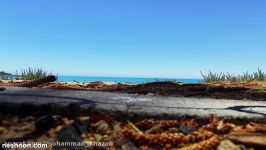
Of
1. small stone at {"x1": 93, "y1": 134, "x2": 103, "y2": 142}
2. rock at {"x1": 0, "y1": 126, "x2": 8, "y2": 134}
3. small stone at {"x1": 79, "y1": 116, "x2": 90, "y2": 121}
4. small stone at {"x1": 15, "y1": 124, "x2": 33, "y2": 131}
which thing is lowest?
small stone at {"x1": 93, "y1": 134, "x2": 103, "y2": 142}

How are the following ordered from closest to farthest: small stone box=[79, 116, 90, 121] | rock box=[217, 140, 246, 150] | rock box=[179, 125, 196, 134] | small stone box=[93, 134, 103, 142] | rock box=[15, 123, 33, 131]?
rock box=[217, 140, 246, 150] < small stone box=[93, 134, 103, 142] < rock box=[179, 125, 196, 134] < rock box=[15, 123, 33, 131] < small stone box=[79, 116, 90, 121]

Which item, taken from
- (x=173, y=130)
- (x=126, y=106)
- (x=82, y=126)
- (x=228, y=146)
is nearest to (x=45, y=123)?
(x=82, y=126)

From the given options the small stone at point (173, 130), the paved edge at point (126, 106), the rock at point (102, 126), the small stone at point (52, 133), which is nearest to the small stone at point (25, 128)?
the small stone at point (52, 133)

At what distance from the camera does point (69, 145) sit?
257 centimetres

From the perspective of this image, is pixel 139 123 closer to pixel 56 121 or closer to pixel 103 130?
pixel 103 130

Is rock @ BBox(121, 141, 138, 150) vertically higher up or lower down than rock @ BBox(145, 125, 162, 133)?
lower down

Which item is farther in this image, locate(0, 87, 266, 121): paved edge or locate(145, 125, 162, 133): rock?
locate(0, 87, 266, 121): paved edge

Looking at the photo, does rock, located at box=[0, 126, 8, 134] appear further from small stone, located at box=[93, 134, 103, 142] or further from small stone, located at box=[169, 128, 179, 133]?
small stone, located at box=[169, 128, 179, 133]

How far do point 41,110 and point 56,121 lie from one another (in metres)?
0.27

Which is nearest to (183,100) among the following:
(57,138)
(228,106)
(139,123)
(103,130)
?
(228,106)

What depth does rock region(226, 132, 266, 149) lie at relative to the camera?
2510mm

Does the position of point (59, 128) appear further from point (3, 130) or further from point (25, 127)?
point (3, 130)

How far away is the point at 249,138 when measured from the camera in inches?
101

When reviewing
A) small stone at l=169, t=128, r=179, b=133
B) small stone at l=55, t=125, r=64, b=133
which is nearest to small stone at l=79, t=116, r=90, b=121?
small stone at l=55, t=125, r=64, b=133
